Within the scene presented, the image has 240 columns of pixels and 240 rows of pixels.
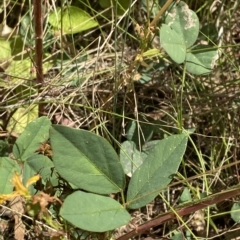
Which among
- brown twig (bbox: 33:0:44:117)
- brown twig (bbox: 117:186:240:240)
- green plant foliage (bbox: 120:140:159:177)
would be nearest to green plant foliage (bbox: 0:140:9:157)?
brown twig (bbox: 33:0:44:117)

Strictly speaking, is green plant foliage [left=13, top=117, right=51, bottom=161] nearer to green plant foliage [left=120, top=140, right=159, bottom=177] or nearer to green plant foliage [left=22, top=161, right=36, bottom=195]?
green plant foliage [left=22, top=161, right=36, bottom=195]

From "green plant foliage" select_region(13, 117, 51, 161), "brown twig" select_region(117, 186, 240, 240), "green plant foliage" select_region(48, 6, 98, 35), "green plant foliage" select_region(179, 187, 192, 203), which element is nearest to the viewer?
"brown twig" select_region(117, 186, 240, 240)

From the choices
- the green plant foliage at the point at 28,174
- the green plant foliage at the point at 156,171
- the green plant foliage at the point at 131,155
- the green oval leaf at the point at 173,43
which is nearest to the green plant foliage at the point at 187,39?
the green oval leaf at the point at 173,43

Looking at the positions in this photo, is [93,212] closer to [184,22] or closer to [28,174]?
[28,174]

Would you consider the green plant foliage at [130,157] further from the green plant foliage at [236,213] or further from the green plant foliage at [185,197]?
the green plant foliage at [236,213]

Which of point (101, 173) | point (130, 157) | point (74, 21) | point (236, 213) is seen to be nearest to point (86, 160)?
point (101, 173)

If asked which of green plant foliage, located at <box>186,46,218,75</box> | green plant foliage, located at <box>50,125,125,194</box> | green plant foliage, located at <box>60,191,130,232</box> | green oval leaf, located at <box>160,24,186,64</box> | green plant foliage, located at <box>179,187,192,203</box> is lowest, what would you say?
green plant foliage, located at <box>179,187,192,203</box>
